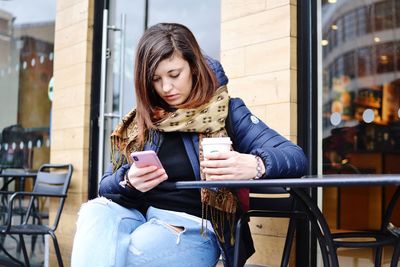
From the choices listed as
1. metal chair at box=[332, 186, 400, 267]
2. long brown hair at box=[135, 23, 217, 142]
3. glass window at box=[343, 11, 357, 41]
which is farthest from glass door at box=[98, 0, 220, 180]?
metal chair at box=[332, 186, 400, 267]

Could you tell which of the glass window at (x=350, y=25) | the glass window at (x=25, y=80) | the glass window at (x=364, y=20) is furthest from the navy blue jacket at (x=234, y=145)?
the glass window at (x=25, y=80)

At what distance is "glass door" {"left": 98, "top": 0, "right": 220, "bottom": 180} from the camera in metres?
3.38

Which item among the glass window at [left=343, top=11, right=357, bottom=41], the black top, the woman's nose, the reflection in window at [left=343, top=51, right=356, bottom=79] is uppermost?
the glass window at [left=343, top=11, right=357, bottom=41]

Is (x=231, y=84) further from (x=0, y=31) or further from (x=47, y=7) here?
(x=0, y=31)

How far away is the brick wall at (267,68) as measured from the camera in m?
2.38

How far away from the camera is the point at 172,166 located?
1.65m

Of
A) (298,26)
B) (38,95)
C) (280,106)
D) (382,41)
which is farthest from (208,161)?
(38,95)

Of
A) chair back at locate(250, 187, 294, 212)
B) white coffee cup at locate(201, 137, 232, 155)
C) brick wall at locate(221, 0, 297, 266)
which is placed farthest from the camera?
brick wall at locate(221, 0, 297, 266)

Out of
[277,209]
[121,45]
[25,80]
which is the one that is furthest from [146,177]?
[25,80]

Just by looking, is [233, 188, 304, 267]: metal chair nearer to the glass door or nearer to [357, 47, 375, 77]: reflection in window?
[357, 47, 375, 77]: reflection in window

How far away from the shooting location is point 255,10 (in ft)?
8.36

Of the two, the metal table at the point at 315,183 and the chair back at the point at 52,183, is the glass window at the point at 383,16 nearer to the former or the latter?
the metal table at the point at 315,183

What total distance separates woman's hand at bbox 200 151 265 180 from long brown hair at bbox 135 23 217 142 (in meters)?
0.31

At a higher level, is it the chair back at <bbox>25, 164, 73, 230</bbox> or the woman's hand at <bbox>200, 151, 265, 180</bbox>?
the woman's hand at <bbox>200, 151, 265, 180</bbox>
